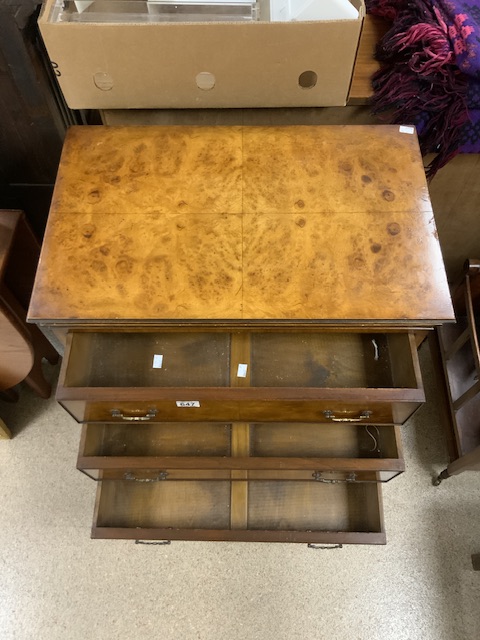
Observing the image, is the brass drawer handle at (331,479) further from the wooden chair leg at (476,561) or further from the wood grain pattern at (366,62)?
the wood grain pattern at (366,62)

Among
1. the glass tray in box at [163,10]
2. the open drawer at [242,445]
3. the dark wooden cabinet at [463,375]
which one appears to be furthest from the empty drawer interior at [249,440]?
the glass tray in box at [163,10]

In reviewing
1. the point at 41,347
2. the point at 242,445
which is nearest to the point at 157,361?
the point at 242,445

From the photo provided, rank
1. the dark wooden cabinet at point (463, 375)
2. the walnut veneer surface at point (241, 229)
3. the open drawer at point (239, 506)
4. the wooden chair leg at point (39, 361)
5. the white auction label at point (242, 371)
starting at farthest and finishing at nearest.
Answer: the wooden chair leg at point (39, 361), the dark wooden cabinet at point (463, 375), the open drawer at point (239, 506), the white auction label at point (242, 371), the walnut veneer surface at point (241, 229)

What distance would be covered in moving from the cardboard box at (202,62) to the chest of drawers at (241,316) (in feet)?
0.21

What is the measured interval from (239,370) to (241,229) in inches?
10.8

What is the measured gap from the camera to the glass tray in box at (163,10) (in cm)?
93

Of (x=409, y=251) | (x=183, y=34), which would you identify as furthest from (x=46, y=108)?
(x=409, y=251)

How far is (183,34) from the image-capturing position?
876 mm

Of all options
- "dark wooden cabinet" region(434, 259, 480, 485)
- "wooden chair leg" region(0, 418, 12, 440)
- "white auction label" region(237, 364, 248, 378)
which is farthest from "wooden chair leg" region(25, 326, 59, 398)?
"dark wooden cabinet" region(434, 259, 480, 485)

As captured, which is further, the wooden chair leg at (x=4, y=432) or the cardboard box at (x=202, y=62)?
the wooden chair leg at (x=4, y=432)

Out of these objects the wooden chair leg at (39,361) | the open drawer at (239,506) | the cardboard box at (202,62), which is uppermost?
the cardboard box at (202,62)

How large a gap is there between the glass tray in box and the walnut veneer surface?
7.5 inches

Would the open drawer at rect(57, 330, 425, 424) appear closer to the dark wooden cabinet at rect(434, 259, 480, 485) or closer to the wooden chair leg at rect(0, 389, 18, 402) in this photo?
the dark wooden cabinet at rect(434, 259, 480, 485)

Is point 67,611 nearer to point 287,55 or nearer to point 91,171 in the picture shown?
point 91,171
